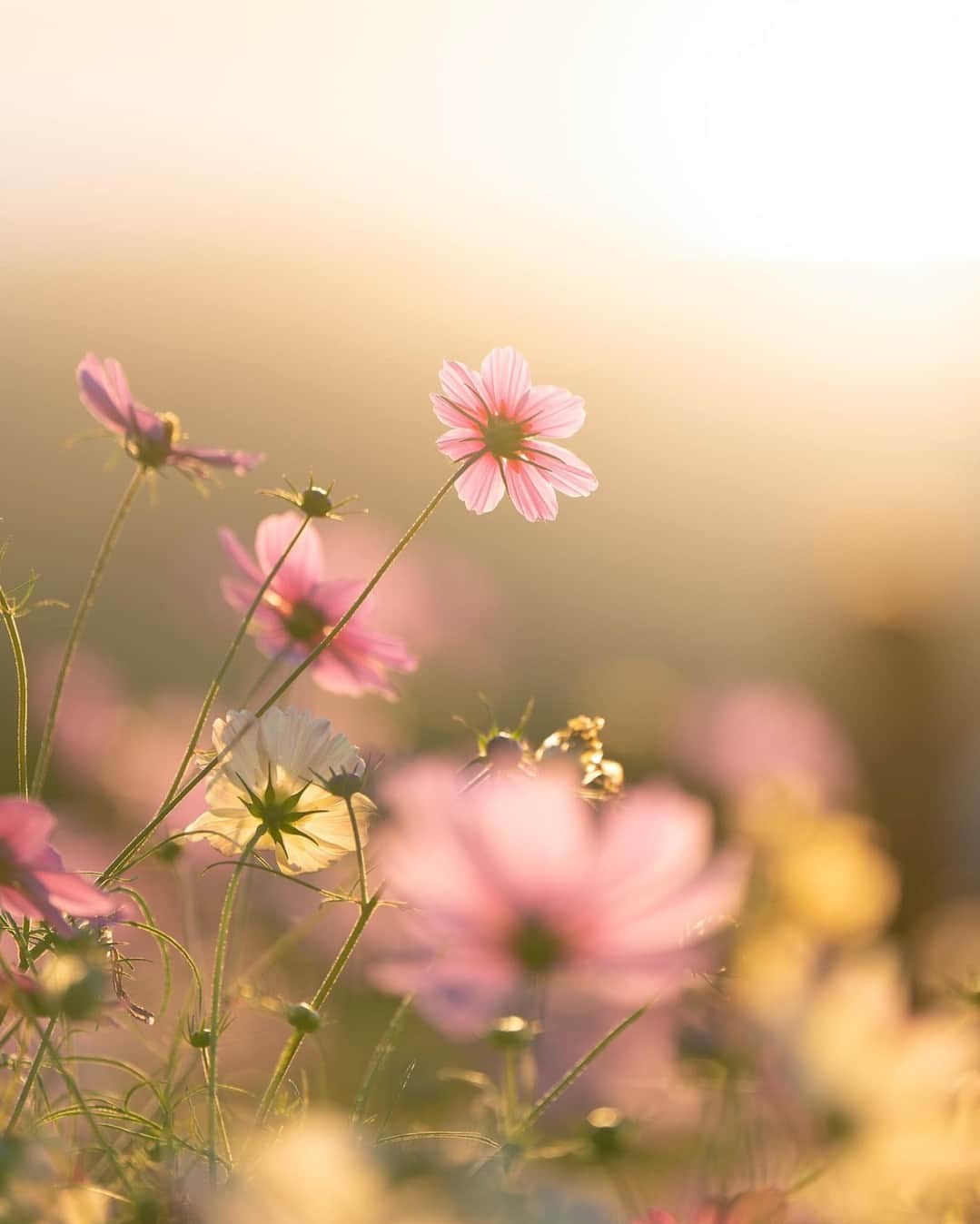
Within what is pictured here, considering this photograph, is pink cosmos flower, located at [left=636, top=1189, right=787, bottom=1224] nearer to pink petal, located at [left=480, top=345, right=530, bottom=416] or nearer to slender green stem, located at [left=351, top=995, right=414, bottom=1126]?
slender green stem, located at [left=351, top=995, right=414, bottom=1126]

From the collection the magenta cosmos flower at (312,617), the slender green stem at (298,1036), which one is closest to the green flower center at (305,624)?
the magenta cosmos flower at (312,617)

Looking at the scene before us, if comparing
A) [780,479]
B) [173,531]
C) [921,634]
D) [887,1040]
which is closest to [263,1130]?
[887,1040]

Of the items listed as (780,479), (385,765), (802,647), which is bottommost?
(385,765)

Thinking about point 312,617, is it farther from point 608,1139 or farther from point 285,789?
point 608,1139

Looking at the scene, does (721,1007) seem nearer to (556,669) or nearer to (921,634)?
(921,634)

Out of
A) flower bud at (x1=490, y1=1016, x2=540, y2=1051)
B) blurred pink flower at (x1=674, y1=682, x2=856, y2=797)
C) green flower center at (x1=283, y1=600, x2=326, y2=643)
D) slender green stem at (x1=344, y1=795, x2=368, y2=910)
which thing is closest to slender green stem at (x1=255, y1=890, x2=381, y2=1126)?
slender green stem at (x1=344, y1=795, x2=368, y2=910)

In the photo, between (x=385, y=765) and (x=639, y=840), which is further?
(x=385, y=765)

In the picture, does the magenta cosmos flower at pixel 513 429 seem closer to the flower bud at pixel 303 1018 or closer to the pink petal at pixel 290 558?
the pink petal at pixel 290 558
